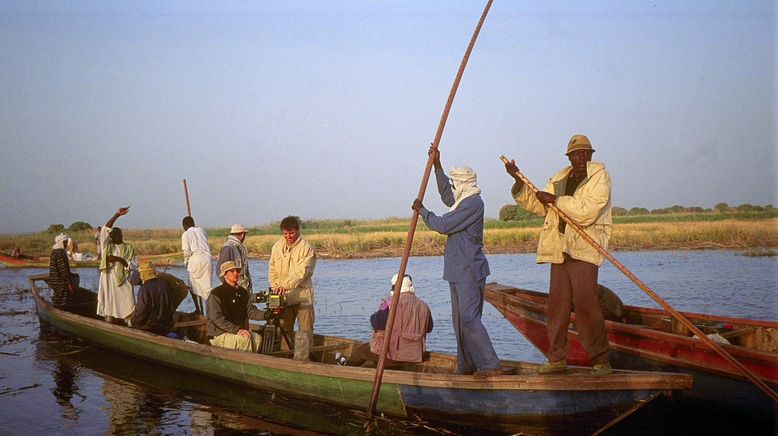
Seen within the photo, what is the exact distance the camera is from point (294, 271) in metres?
6.81

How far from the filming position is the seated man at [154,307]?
805cm

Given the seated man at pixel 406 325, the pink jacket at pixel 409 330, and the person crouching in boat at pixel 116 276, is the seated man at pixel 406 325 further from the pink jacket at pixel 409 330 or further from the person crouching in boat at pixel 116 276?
the person crouching in boat at pixel 116 276

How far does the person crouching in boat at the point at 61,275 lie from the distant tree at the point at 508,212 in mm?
38841

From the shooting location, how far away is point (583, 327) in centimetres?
523

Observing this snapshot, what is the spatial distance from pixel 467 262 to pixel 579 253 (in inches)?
34.2

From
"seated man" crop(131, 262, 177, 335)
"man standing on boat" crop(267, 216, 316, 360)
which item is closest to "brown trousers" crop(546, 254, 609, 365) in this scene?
"man standing on boat" crop(267, 216, 316, 360)

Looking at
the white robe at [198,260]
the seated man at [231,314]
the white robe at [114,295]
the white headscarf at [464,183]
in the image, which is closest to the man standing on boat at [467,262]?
the white headscarf at [464,183]

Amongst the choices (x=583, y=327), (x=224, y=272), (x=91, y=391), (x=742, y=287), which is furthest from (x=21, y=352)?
(x=742, y=287)

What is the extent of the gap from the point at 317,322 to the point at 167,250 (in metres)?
17.7

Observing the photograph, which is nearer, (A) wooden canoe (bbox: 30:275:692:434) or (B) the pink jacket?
(A) wooden canoe (bbox: 30:275:692:434)

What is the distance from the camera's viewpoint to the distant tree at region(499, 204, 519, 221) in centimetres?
4774

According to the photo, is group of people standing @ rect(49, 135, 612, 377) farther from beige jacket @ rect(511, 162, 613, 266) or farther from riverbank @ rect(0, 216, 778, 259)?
riverbank @ rect(0, 216, 778, 259)

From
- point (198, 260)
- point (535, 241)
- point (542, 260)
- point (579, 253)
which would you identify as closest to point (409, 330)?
point (542, 260)

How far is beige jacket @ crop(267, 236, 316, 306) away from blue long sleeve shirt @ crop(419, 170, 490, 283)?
1.86 meters
